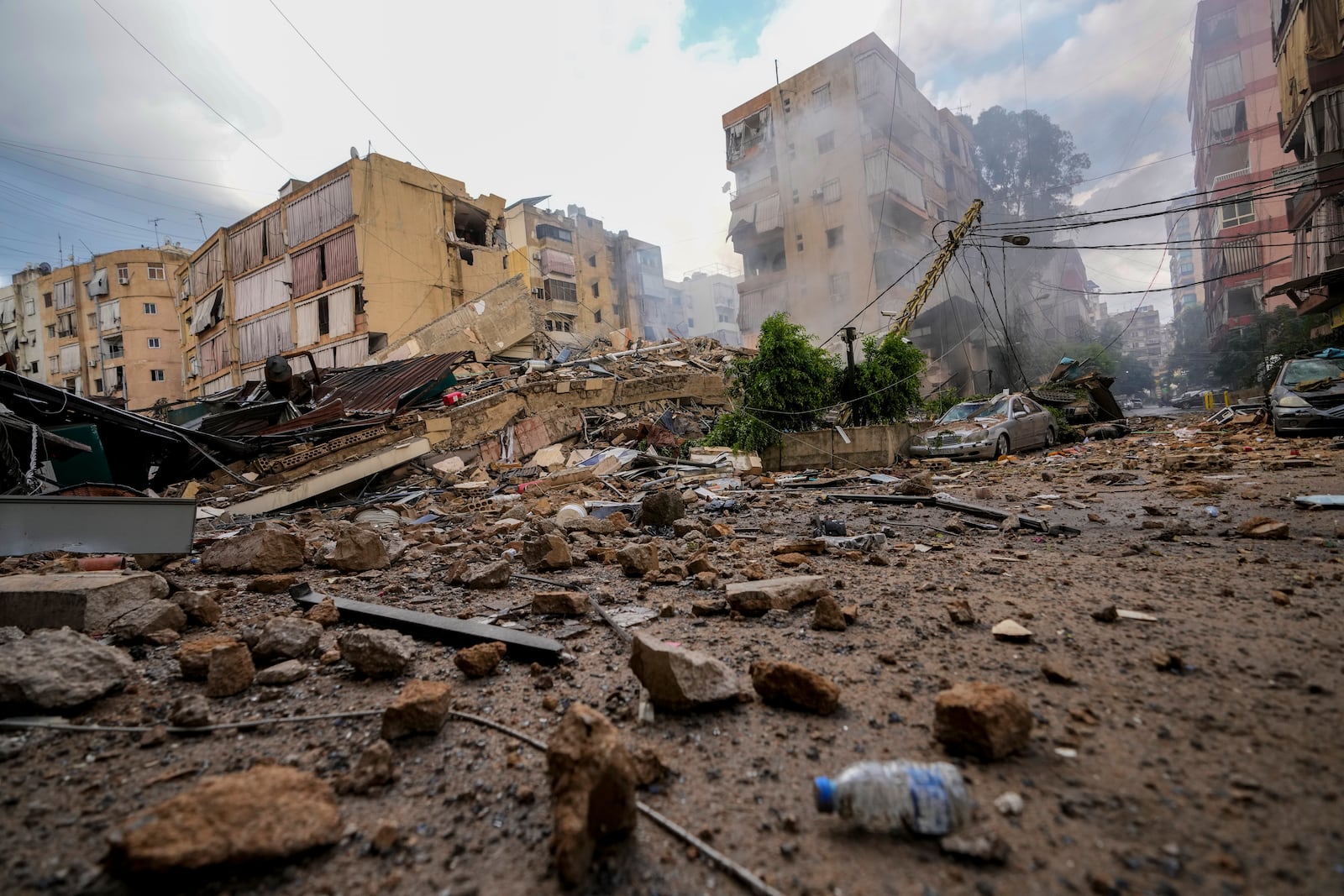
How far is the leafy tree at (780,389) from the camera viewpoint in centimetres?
1059

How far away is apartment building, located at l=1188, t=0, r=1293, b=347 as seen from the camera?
29678 millimetres

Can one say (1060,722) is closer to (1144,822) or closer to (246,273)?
(1144,822)

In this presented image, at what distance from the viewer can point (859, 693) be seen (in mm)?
Answer: 1924

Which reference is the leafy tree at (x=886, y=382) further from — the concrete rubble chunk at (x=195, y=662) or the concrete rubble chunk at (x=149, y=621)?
the concrete rubble chunk at (x=195, y=662)

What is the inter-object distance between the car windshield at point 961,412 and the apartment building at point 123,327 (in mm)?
45169

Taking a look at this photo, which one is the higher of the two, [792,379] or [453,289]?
[453,289]

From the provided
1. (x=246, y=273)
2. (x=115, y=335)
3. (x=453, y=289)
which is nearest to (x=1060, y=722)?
(x=453, y=289)

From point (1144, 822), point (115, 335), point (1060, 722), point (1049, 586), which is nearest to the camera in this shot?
point (1144, 822)

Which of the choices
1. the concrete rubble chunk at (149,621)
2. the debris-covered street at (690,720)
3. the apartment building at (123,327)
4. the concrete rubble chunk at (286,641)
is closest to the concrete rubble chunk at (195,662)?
the debris-covered street at (690,720)

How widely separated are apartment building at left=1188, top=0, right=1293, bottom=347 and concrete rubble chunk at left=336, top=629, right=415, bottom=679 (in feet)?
132

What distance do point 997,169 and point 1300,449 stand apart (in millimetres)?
51192

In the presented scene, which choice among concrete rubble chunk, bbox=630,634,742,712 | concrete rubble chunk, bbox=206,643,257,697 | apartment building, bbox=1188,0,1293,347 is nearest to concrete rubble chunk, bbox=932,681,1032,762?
concrete rubble chunk, bbox=630,634,742,712

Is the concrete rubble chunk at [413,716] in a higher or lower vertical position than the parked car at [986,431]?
lower

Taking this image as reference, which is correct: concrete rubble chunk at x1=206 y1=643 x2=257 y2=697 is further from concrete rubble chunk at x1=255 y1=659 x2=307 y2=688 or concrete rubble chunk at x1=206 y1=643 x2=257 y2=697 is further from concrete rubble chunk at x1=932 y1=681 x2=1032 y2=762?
concrete rubble chunk at x1=932 y1=681 x2=1032 y2=762
